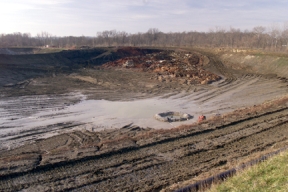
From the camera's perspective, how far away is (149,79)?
110ft

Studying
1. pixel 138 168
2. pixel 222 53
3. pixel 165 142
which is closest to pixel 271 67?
pixel 222 53

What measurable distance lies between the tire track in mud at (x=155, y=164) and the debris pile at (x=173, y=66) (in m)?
17.6

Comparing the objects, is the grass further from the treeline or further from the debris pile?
the treeline

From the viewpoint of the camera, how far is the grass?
6.09m

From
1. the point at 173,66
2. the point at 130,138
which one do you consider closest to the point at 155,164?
the point at 130,138

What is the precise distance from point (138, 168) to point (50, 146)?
5332 millimetres

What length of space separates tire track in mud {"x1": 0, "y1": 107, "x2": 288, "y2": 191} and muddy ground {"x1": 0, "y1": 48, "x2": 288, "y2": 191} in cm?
3

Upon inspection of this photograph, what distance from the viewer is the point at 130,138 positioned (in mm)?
13578

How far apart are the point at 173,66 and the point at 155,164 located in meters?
30.8

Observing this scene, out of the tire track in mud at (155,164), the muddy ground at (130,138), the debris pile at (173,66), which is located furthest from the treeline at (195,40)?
the tire track in mud at (155,164)

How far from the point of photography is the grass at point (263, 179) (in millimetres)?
6094

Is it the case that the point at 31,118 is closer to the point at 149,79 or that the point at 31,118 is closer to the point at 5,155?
the point at 5,155

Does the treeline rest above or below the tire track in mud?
above

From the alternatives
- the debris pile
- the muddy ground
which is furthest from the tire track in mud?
the debris pile
